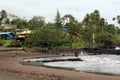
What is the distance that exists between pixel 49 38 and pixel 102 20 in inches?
1648

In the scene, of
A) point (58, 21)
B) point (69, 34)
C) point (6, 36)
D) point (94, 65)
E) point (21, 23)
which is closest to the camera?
point (94, 65)

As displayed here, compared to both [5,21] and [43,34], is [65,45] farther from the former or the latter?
[5,21]

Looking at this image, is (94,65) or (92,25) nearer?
(94,65)

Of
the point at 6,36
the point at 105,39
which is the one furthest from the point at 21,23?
the point at 105,39

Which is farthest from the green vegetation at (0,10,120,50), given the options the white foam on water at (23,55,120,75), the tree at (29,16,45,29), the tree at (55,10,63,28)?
the white foam on water at (23,55,120,75)

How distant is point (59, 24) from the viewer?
119 meters

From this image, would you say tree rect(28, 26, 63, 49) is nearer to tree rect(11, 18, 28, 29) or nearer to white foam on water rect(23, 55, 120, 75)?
white foam on water rect(23, 55, 120, 75)

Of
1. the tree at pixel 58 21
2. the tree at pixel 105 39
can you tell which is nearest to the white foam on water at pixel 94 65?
the tree at pixel 105 39

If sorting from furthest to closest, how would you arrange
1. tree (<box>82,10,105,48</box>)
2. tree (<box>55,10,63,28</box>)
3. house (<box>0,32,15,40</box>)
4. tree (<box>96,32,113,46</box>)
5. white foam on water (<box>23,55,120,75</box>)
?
house (<box>0,32,15,40</box>), tree (<box>55,10,63,28</box>), tree (<box>82,10,105,48</box>), tree (<box>96,32,113,46</box>), white foam on water (<box>23,55,120,75</box>)

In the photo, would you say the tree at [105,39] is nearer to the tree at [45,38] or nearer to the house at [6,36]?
the tree at [45,38]

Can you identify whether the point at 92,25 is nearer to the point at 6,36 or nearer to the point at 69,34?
the point at 69,34

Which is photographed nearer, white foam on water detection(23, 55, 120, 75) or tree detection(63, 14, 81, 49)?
white foam on water detection(23, 55, 120, 75)

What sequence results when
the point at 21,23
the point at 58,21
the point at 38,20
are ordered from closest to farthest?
the point at 58,21, the point at 21,23, the point at 38,20

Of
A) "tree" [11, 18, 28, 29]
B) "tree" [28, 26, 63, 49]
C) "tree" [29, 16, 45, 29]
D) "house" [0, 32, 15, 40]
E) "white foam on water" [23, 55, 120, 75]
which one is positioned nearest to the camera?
"white foam on water" [23, 55, 120, 75]
